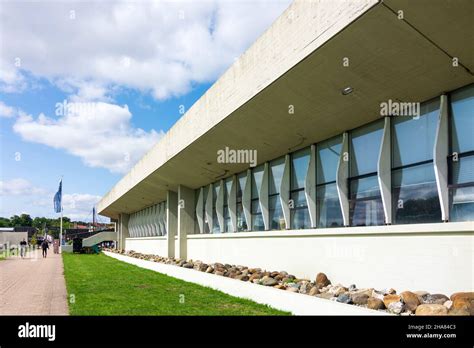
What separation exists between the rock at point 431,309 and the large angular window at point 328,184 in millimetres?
5295

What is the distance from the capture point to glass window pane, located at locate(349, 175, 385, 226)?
39.9 feet

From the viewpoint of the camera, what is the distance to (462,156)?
9711 millimetres

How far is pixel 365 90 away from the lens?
34.4 feet

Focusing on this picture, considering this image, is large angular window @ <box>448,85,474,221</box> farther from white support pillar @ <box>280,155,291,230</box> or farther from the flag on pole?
the flag on pole

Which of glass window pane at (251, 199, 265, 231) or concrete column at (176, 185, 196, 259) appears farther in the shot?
concrete column at (176, 185, 196, 259)

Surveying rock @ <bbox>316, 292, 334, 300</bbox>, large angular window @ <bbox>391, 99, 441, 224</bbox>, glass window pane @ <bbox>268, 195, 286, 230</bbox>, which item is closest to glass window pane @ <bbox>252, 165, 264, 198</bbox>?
glass window pane @ <bbox>268, 195, 286, 230</bbox>

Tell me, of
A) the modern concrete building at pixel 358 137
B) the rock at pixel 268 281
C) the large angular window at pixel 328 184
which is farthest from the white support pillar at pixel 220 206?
the rock at pixel 268 281

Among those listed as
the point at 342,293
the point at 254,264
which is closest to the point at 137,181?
the point at 254,264

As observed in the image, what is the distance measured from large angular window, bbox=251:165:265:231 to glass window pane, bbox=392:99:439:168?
8.08 metres

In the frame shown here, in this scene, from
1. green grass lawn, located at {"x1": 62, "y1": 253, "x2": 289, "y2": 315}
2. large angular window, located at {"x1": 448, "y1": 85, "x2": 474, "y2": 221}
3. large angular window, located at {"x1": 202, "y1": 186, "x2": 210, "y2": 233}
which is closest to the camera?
large angular window, located at {"x1": 448, "y1": 85, "x2": 474, "y2": 221}

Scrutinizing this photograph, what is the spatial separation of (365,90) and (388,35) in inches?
88.3

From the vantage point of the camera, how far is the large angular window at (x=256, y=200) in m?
19.2

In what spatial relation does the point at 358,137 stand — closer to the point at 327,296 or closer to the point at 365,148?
the point at 365,148

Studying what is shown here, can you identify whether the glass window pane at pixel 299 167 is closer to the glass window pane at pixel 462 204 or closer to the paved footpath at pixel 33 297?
the glass window pane at pixel 462 204
